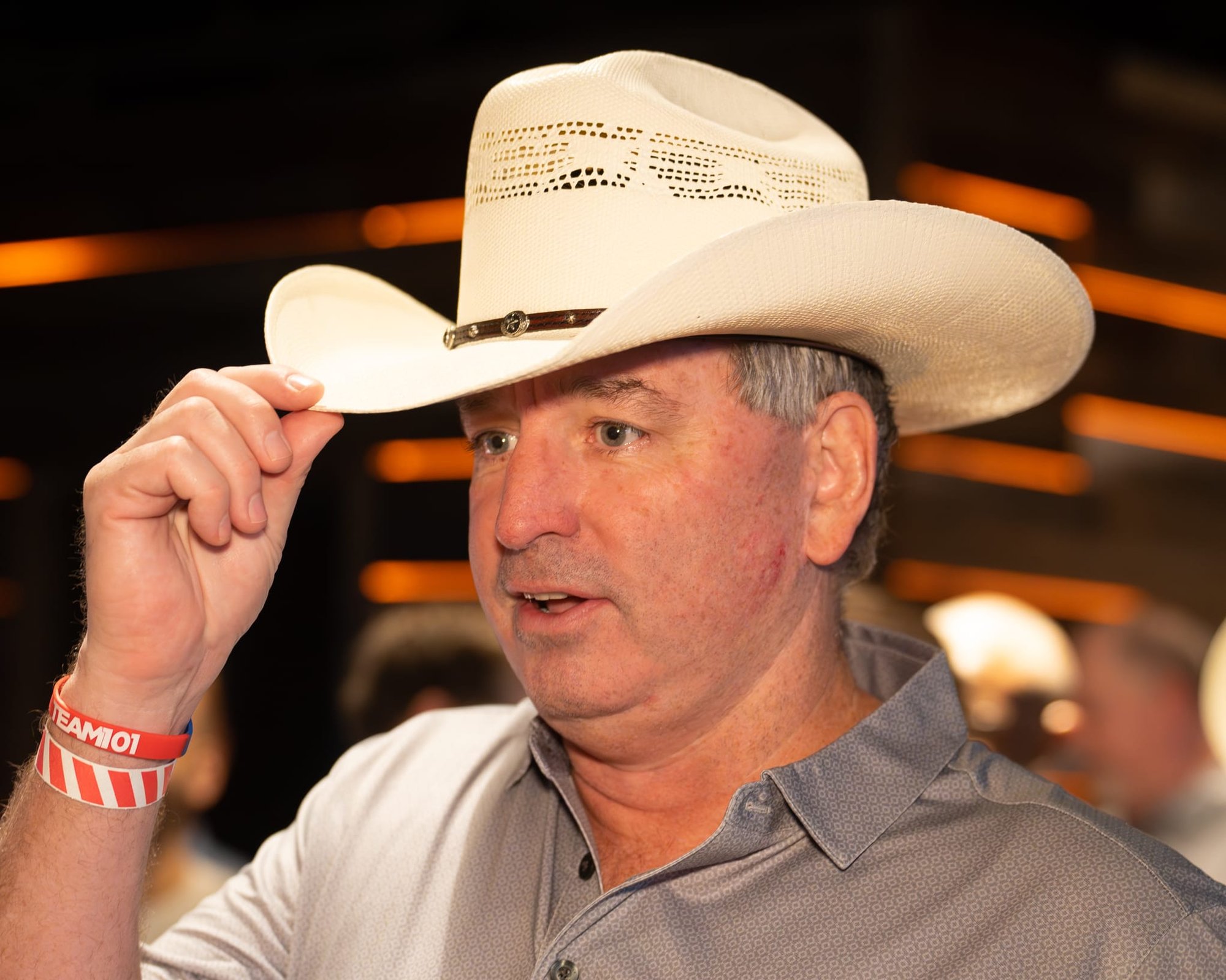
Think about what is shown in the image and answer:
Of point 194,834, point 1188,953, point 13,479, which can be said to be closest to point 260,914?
point 1188,953

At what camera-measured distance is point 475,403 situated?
150cm

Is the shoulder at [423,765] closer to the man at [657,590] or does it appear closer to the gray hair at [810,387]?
the man at [657,590]

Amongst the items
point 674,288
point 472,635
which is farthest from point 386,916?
point 472,635

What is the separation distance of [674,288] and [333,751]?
4534 millimetres

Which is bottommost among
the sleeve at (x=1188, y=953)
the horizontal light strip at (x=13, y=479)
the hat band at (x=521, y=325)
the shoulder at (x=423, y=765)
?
the horizontal light strip at (x=13, y=479)

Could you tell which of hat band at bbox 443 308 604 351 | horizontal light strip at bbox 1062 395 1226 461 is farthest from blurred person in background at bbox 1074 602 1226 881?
hat band at bbox 443 308 604 351

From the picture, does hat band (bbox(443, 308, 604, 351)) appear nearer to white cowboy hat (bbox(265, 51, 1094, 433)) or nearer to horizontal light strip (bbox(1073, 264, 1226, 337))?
white cowboy hat (bbox(265, 51, 1094, 433))

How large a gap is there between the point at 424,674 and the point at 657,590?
82.7 inches

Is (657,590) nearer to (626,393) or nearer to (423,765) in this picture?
(626,393)

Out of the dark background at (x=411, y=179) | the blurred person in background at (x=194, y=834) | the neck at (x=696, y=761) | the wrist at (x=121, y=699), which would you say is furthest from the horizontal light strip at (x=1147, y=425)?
the wrist at (x=121, y=699)

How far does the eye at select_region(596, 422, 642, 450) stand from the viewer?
4.58ft

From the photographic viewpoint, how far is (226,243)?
18.1 ft

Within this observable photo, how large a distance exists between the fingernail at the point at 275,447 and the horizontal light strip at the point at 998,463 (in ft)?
11.4

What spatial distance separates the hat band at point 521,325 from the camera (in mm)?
1383
